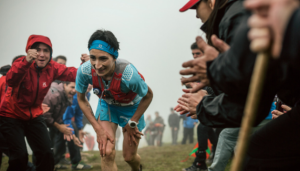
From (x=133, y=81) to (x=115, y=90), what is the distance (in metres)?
0.29

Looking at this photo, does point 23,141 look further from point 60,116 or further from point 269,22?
point 269,22

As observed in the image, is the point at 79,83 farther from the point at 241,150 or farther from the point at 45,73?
the point at 241,150

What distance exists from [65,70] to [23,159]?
1586 millimetres

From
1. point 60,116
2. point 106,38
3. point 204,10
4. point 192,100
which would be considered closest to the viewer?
point 192,100

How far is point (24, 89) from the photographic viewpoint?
12.3 feet

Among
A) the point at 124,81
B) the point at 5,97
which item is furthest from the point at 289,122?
the point at 5,97

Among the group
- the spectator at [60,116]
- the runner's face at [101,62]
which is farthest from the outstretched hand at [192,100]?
the spectator at [60,116]

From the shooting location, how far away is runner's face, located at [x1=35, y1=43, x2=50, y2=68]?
3.96 metres

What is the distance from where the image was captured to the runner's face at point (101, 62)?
3215mm

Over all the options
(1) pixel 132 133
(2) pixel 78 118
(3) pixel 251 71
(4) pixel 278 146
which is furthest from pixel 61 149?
(3) pixel 251 71

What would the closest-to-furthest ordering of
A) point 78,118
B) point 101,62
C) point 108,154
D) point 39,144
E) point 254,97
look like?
point 254,97, point 108,154, point 101,62, point 39,144, point 78,118

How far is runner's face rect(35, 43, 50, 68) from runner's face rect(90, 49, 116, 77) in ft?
3.92

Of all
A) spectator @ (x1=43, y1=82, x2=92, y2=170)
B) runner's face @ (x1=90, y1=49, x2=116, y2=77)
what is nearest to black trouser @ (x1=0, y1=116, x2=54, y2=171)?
spectator @ (x1=43, y1=82, x2=92, y2=170)

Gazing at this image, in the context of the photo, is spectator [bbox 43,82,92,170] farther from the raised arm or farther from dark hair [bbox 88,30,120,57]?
dark hair [bbox 88,30,120,57]
